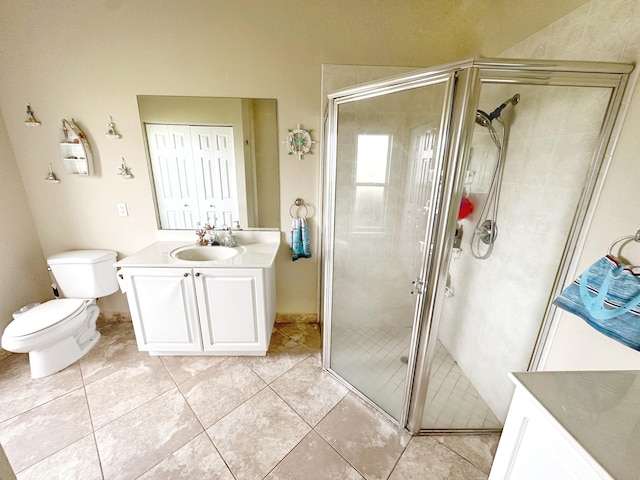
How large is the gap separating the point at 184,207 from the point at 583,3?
103 inches

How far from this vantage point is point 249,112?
1888 mm

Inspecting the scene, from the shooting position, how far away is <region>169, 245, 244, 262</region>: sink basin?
1942mm

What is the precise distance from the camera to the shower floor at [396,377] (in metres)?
1.46

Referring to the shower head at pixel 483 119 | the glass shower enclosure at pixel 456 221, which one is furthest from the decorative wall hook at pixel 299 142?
the shower head at pixel 483 119

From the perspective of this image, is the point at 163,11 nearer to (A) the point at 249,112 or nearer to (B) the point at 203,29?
(B) the point at 203,29

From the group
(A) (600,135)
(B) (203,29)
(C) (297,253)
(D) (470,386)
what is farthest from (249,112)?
(D) (470,386)

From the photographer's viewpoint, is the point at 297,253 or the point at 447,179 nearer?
the point at 447,179

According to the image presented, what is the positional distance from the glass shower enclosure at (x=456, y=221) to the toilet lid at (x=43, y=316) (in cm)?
185

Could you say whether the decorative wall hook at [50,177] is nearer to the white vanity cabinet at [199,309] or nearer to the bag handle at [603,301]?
the white vanity cabinet at [199,309]

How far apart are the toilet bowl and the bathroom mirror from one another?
2.84 feet

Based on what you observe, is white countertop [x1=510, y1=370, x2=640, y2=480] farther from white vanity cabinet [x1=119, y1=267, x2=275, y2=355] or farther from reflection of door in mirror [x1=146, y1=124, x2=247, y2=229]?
reflection of door in mirror [x1=146, y1=124, x2=247, y2=229]

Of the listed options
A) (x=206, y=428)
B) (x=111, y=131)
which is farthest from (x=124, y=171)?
(x=206, y=428)

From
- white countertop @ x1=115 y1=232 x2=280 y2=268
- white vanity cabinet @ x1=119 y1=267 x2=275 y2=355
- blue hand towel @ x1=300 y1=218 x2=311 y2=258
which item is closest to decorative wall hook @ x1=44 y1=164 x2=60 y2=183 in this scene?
white countertop @ x1=115 y1=232 x2=280 y2=268

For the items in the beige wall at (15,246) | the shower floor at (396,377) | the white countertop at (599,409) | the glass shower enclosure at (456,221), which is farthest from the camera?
the beige wall at (15,246)
